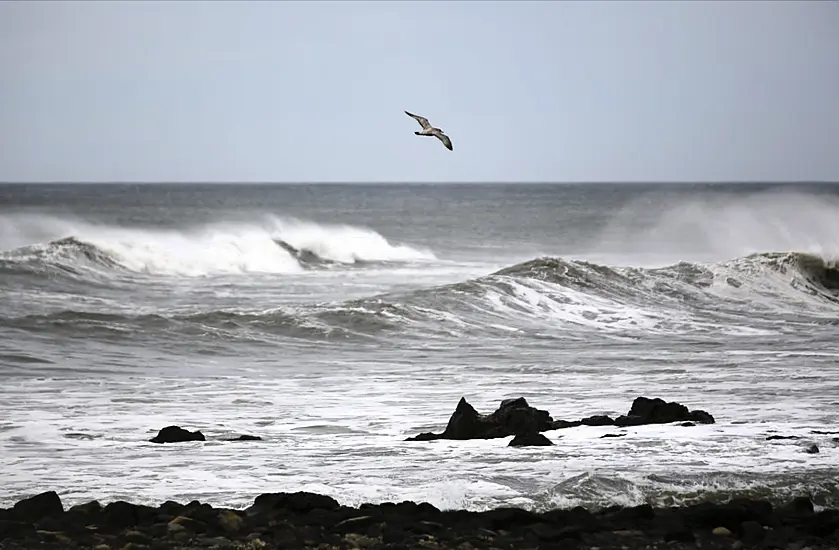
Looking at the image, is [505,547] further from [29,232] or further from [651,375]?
[29,232]

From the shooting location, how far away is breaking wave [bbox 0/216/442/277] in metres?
28.9

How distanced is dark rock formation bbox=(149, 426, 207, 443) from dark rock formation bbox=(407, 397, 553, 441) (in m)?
1.68

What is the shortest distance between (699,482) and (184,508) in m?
3.41

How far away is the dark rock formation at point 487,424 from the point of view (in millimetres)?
9656

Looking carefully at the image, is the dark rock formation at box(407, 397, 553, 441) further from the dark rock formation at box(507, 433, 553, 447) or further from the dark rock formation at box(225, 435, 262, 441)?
the dark rock formation at box(225, 435, 262, 441)

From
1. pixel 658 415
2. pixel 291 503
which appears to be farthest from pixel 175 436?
pixel 658 415

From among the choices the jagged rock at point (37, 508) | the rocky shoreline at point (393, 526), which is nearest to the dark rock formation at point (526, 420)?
the rocky shoreline at point (393, 526)

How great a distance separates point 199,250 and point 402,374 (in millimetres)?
23206

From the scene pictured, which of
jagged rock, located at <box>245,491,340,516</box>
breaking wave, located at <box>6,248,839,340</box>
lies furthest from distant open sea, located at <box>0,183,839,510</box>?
jagged rock, located at <box>245,491,340,516</box>

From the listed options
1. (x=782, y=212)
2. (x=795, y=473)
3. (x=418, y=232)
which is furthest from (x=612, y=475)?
(x=418, y=232)

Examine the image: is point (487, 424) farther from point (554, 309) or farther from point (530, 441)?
point (554, 309)

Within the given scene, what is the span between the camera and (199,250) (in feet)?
118

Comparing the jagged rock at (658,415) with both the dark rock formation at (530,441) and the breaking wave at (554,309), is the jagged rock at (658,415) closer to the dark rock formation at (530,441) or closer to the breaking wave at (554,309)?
the dark rock formation at (530,441)

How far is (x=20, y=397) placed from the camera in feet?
38.3
